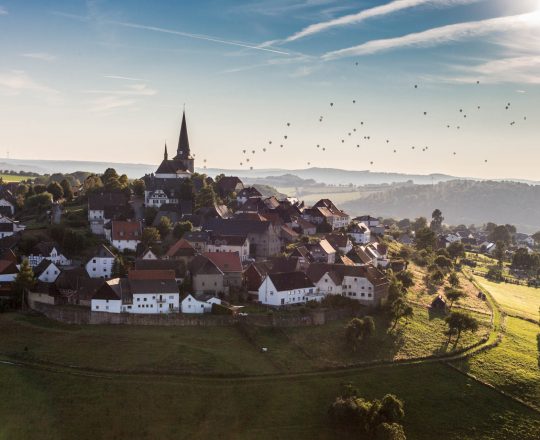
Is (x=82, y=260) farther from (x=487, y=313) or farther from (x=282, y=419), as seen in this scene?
(x=487, y=313)

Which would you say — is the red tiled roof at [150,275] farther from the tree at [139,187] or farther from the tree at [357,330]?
the tree at [139,187]

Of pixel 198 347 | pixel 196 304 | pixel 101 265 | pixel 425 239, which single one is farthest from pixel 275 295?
pixel 425 239

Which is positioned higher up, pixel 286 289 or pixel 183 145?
pixel 183 145

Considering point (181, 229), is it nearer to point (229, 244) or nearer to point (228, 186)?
point (229, 244)

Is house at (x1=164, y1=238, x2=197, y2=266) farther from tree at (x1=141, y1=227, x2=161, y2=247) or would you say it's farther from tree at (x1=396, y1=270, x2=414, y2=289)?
tree at (x1=396, y1=270, x2=414, y2=289)

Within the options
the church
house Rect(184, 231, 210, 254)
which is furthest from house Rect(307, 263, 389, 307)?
the church
